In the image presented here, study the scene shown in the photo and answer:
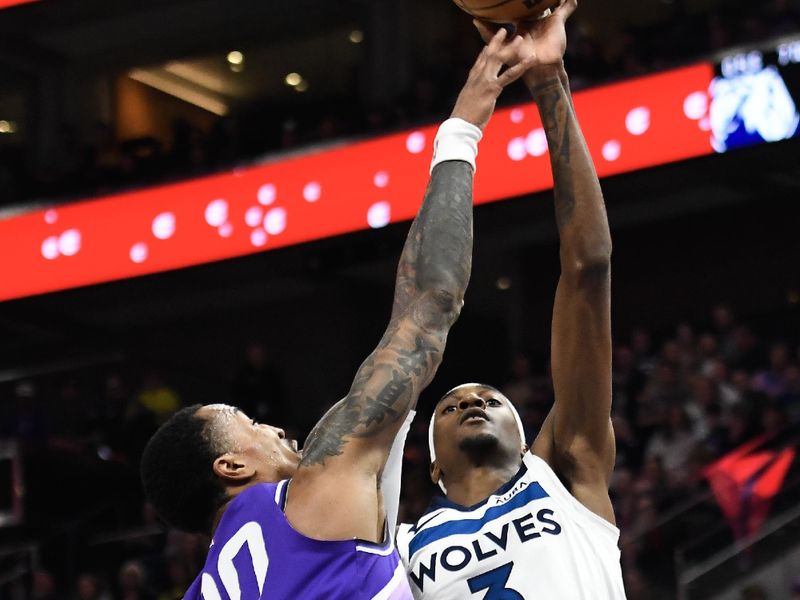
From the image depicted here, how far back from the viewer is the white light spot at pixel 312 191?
1645cm

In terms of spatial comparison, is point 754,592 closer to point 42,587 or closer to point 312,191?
point 42,587

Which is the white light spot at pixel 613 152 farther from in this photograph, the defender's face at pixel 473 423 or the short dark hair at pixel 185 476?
the short dark hair at pixel 185 476

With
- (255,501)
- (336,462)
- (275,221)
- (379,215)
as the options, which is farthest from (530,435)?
(336,462)

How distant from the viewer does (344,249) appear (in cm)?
2022

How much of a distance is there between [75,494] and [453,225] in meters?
13.0

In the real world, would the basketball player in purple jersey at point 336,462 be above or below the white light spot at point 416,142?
below

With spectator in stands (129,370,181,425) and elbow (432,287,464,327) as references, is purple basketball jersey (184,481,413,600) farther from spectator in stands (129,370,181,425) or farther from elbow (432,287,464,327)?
spectator in stands (129,370,181,425)

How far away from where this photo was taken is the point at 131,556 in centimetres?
1364

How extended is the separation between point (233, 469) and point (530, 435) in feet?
28.9

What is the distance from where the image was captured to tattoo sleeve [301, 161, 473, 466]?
9.86 ft

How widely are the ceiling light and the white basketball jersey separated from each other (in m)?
17.5

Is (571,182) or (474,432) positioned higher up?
(571,182)

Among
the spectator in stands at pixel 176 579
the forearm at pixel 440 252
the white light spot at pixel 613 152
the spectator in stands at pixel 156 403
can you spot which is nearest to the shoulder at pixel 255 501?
the forearm at pixel 440 252

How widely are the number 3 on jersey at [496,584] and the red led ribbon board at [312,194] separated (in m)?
10.9
